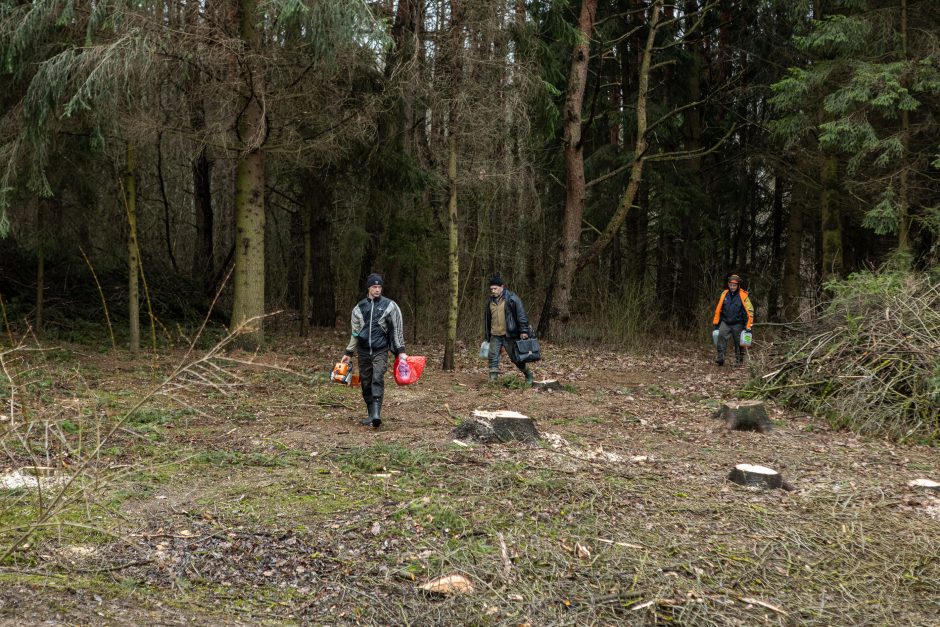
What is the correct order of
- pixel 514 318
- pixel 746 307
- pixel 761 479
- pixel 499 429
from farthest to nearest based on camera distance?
pixel 746 307, pixel 514 318, pixel 499 429, pixel 761 479

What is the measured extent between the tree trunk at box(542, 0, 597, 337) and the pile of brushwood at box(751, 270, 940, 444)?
24.6 ft

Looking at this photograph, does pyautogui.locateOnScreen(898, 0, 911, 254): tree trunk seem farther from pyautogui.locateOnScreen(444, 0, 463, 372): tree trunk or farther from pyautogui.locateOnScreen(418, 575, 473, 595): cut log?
pyautogui.locateOnScreen(418, 575, 473, 595): cut log

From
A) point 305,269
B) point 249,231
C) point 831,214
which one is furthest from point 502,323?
point 831,214

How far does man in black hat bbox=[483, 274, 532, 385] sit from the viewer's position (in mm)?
12289

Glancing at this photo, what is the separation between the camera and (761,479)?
6.77 metres

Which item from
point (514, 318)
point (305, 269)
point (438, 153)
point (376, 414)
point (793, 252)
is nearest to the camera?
point (376, 414)

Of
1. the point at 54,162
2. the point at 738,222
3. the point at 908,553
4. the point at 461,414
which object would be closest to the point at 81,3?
the point at 54,162

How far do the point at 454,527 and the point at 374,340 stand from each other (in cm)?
380

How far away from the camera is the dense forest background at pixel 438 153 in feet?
39.3

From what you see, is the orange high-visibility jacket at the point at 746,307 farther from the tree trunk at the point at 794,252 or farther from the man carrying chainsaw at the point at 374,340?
the man carrying chainsaw at the point at 374,340

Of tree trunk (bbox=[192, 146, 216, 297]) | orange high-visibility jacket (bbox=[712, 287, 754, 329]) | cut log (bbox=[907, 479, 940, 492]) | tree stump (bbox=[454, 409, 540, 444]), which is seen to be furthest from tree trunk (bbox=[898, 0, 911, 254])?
tree trunk (bbox=[192, 146, 216, 297])

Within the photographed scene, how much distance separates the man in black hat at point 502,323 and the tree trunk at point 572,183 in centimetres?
648

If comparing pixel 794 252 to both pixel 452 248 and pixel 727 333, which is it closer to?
pixel 727 333

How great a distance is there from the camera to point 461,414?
32.4 ft
